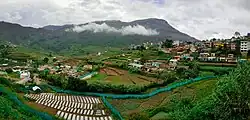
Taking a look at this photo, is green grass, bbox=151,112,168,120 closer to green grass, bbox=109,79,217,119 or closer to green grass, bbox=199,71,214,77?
green grass, bbox=109,79,217,119

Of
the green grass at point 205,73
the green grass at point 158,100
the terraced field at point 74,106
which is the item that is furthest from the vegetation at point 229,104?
the green grass at point 205,73

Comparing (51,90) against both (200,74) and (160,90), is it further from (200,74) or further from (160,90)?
(200,74)

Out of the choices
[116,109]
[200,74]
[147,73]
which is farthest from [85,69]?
[116,109]

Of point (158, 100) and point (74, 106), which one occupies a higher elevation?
point (158, 100)

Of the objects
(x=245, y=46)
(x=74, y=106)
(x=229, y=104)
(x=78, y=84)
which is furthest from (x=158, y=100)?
(x=245, y=46)

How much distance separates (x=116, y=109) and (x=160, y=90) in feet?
28.2

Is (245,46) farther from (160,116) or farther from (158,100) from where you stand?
(160,116)

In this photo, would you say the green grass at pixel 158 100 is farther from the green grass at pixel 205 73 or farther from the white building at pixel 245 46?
the white building at pixel 245 46

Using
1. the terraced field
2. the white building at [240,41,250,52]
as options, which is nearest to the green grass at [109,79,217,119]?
the terraced field

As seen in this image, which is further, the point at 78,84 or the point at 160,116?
the point at 78,84

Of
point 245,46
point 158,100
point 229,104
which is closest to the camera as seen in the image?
point 229,104

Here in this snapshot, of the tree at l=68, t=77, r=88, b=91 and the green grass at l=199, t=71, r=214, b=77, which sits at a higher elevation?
the green grass at l=199, t=71, r=214, b=77

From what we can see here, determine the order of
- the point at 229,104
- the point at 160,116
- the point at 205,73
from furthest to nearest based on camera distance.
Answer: the point at 205,73 < the point at 160,116 < the point at 229,104

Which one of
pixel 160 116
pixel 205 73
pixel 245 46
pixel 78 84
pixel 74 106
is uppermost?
pixel 245 46
